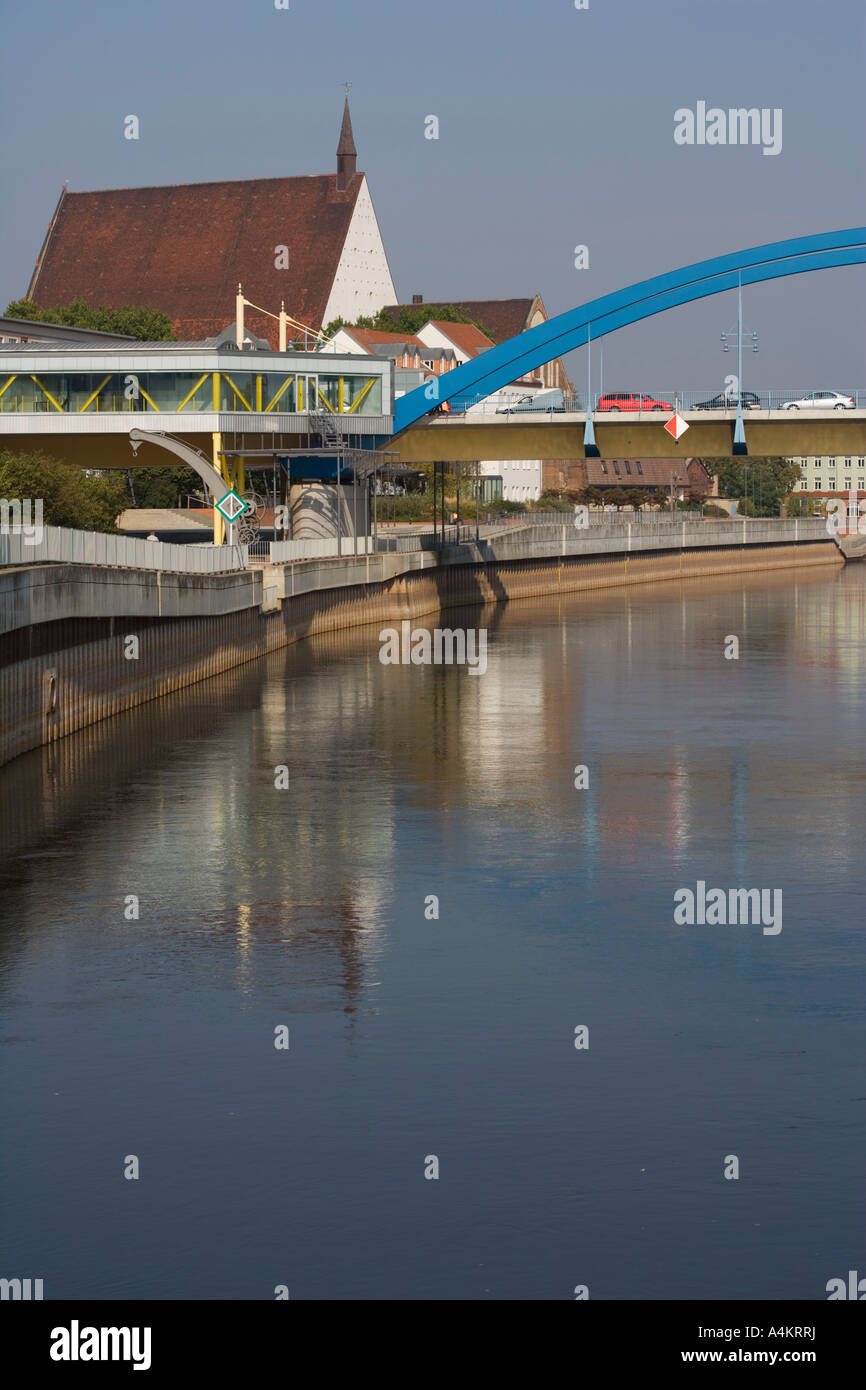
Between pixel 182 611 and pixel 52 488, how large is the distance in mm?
27359

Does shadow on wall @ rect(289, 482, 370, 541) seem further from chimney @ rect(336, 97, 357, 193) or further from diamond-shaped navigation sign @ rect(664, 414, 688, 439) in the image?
chimney @ rect(336, 97, 357, 193)

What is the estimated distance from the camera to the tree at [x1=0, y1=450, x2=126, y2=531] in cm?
7056

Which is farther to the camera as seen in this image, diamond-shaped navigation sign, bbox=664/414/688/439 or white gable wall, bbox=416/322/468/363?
white gable wall, bbox=416/322/468/363

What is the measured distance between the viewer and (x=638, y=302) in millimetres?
77938

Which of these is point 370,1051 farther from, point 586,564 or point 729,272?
point 586,564

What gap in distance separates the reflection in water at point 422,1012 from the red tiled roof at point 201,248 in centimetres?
13598

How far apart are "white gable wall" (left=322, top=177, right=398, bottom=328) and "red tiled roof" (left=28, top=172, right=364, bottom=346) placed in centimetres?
120

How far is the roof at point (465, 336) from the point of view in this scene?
6880 inches

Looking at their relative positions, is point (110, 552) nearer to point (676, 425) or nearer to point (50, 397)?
point (676, 425)

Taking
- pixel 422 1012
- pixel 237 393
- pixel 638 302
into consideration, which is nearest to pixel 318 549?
pixel 237 393

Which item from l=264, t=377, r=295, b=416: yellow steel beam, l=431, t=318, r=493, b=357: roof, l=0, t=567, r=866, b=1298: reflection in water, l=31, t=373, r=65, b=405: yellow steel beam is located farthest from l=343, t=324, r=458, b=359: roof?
l=0, t=567, r=866, b=1298: reflection in water

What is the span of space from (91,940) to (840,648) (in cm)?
4814

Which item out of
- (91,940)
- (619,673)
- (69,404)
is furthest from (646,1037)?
(69,404)

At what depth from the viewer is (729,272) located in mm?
78062
